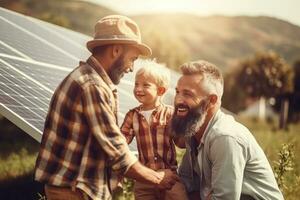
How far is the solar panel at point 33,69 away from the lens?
17.9 feet

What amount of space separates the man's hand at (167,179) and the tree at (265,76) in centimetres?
5339

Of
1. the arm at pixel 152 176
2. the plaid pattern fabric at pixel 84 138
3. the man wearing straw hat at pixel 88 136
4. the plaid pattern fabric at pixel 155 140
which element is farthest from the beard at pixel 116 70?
the plaid pattern fabric at pixel 155 140

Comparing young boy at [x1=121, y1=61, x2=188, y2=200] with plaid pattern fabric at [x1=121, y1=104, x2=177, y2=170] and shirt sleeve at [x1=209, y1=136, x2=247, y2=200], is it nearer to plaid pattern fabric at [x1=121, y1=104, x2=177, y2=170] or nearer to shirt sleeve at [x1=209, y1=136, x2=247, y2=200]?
plaid pattern fabric at [x1=121, y1=104, x2=177, y2=170]

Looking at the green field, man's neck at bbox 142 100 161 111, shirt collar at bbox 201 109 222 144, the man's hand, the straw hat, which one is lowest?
the green field

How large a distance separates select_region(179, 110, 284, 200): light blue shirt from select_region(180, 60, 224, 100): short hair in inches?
9.4

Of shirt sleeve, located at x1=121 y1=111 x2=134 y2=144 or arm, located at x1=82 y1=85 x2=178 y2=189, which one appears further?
shirt sleeve, located at x1=121 y1=111 x2=134 y2=144

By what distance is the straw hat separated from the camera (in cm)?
430

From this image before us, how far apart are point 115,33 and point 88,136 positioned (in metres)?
0.87

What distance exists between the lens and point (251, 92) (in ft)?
223

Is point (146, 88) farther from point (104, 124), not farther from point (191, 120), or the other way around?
point (104, 124)

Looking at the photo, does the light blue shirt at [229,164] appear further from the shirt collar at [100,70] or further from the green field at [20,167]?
the green field at [20,167]

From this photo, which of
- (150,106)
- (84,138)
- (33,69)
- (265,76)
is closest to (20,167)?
(33,69)

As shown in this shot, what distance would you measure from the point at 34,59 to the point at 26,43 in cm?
93

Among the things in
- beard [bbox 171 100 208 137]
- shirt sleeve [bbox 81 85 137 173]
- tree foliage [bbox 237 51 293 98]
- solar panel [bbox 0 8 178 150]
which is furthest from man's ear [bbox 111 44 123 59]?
tree foliage [bbox 237 51 293 98]
